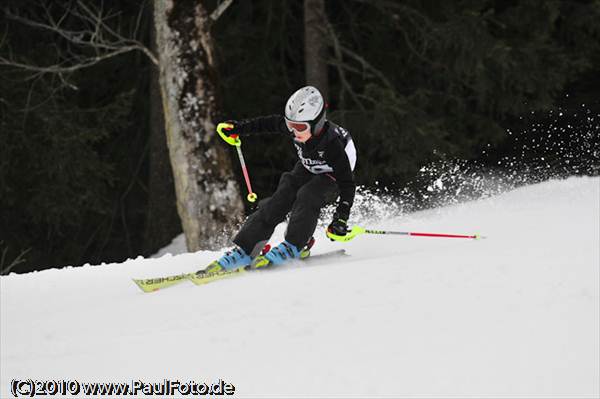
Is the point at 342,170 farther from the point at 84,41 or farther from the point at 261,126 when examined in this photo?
the point at 84,41

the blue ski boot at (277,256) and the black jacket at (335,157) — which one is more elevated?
the black jacket at (335,157)

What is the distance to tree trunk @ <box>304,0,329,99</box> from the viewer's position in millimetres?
10602

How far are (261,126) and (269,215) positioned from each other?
73 cm

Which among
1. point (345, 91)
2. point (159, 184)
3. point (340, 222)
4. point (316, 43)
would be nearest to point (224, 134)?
point (340, 222)

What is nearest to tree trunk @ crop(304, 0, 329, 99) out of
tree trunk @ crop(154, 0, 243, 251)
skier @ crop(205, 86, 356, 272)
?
tree trunk @ crop(154, 0, 243, 251)

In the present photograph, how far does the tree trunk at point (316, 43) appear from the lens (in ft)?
34.8

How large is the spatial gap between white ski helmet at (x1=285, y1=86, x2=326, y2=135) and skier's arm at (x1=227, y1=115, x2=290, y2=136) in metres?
0.41

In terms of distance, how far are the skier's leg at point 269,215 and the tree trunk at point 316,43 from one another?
15.9 feet

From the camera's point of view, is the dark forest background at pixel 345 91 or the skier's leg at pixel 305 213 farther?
the dark forest background at pixel 345 91

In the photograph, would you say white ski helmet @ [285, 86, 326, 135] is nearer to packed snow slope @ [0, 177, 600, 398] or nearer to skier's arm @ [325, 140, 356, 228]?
skier's arm @ [325, 140, 356, 228]

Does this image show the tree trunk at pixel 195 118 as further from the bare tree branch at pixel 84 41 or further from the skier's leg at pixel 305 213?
the skier's leg at pixel 305 213

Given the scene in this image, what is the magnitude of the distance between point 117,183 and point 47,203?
117 inches

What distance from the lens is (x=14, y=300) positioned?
5.30 meters

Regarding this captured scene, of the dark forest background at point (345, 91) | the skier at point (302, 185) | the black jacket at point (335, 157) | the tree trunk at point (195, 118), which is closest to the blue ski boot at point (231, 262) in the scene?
the skier at point (302, 185)
